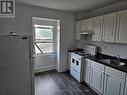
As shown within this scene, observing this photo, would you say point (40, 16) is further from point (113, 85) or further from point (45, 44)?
point (113, 85)

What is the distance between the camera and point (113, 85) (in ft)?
7.30

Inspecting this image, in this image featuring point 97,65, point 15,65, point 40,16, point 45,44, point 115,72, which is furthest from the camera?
point 45,44

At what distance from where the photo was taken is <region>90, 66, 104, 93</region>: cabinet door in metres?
2.56

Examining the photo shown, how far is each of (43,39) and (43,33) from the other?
261 millimetres

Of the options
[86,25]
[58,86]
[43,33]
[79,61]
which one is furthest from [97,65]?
[43,33]

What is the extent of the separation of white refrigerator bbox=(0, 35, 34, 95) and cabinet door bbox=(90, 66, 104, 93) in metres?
1.70

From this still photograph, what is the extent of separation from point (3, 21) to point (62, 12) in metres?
2.15

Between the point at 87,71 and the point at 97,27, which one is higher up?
the point at 97,27

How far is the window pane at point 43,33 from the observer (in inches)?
165

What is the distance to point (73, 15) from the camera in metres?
4.33

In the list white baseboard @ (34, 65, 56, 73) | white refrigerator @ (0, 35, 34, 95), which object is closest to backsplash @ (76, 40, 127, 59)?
white baseboard @ (34, 65, 56, 73)

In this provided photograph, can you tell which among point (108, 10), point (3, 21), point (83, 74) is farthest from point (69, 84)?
point (3, 21)

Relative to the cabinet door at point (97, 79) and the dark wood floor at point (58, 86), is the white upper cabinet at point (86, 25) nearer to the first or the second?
the cabinet door at point (97, 79)

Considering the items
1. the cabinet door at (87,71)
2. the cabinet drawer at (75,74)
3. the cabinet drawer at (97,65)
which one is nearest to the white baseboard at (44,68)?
the cabinet drawer at (75,74)
